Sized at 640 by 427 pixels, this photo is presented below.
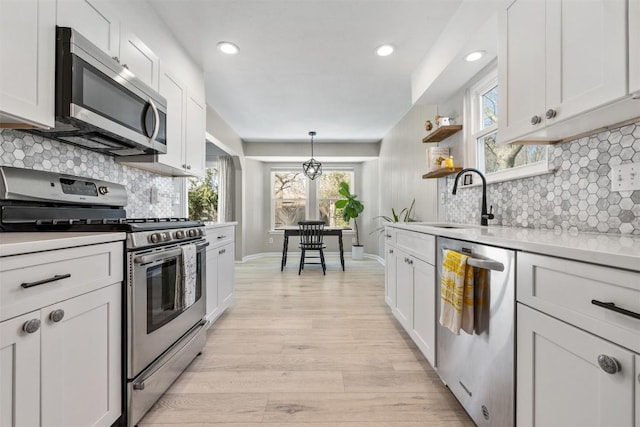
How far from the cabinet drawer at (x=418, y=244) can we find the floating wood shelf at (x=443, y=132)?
3.66 ft

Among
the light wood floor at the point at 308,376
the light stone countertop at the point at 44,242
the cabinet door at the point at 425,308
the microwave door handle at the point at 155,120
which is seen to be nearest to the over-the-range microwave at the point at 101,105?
the microwave door handle at the point at 155,120

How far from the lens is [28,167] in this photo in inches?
54.2

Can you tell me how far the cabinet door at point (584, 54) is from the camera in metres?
0.92

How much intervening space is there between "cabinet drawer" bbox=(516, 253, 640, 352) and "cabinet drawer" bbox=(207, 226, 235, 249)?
2106 millimetres

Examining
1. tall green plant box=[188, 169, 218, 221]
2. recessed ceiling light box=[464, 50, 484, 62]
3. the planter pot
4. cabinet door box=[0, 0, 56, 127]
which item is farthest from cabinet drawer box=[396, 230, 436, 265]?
tall green plant box=[188, 169, 218, 221]

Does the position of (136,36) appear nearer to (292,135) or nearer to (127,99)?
(127,99)

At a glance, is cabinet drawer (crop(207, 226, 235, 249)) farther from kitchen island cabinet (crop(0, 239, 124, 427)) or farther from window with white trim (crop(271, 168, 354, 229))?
window with white trim (crop(271, 168, 354, 229))

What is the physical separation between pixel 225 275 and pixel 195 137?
4.45ft

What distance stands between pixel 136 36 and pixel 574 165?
106 inches

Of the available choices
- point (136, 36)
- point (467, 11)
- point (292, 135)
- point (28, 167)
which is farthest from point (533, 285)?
point (292, 135)

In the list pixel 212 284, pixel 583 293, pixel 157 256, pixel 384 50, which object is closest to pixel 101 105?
pixel 157 256

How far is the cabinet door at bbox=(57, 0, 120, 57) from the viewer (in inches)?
50.7

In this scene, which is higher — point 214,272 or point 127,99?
point 127,99

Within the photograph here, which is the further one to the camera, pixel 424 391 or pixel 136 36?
pixel 136 36
